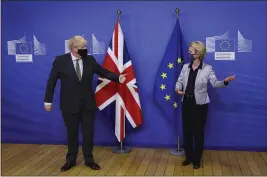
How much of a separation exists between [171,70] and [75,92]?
1.25 meters

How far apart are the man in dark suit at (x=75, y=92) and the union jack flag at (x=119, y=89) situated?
0.51 m

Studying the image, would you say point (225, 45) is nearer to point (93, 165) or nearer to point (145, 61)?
point (145, 61)

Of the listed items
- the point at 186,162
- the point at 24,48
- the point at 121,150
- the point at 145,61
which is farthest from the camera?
the point at 24,48

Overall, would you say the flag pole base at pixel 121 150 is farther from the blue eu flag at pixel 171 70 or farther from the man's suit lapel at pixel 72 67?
the man's suit lapel at pixel 72 67

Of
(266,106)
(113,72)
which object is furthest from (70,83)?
(266,106)

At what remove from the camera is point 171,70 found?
14.4ft

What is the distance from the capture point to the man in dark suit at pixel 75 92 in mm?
3785

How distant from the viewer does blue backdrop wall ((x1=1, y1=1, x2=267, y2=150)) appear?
4473 mm

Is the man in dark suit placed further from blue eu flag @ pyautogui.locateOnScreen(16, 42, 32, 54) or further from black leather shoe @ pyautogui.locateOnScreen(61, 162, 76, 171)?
blue eu flag @ pyautogui.locateOnScreen(16, 42, 32, 54)

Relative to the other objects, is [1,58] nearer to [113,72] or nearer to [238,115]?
[113,72]

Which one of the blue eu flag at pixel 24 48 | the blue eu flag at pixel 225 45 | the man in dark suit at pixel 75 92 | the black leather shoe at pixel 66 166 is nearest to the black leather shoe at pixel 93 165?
the man in dark suit at pixel 75 92

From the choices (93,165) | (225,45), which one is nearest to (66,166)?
(93,165)

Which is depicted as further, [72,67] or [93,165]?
[93,165]

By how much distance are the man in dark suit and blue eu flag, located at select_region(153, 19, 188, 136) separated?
36.5 inches
